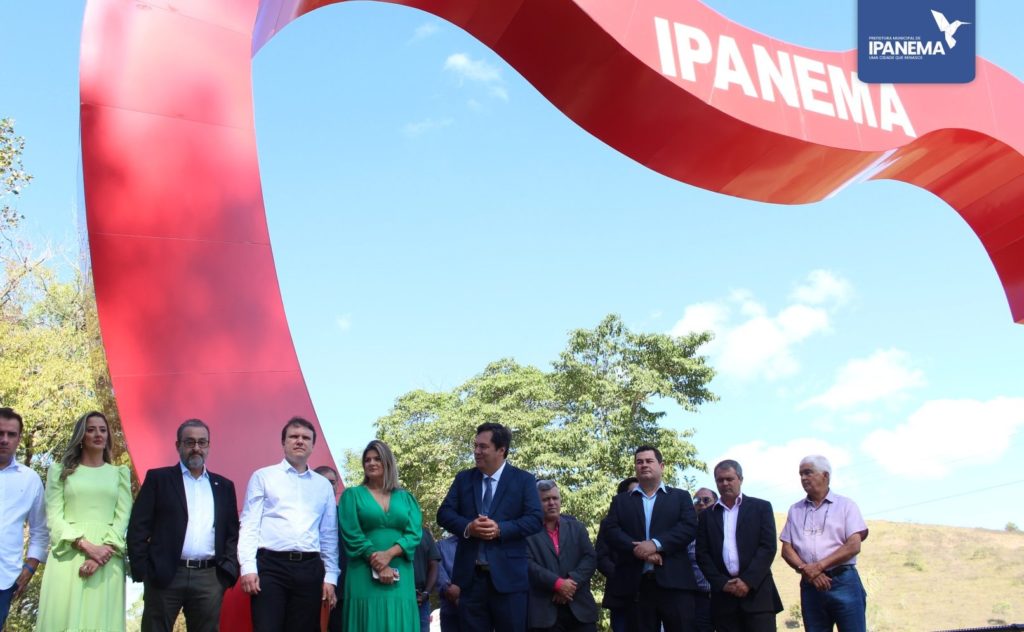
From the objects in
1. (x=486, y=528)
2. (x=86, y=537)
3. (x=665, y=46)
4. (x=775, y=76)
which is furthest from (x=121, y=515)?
(x=775, y=76)

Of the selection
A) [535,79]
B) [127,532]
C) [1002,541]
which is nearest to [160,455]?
[127,532]

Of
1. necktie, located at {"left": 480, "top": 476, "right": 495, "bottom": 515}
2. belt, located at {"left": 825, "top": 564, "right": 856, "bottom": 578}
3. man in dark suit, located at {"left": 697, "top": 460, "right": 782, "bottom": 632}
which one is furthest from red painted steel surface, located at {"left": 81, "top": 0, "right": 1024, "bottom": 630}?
belt, located at {"left": 825, "top": 564, "right": 856, "bottom": 578}

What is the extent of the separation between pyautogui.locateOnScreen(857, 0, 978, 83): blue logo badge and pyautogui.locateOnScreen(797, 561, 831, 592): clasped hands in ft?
14.7

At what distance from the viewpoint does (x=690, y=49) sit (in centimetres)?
676

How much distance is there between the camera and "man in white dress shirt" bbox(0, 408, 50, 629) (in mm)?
4020

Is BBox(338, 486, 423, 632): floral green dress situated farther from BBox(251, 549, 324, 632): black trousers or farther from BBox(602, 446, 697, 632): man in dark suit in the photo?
BBox(602, 446, 697, 632): man in dark suit

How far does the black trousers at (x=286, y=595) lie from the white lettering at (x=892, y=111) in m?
6.04

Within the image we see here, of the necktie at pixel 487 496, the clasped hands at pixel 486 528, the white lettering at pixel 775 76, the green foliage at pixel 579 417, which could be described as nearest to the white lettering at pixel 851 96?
the white lettering at pixel 775 76

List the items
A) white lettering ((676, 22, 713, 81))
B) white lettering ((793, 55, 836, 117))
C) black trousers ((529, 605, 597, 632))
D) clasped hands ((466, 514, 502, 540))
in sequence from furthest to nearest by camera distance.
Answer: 1. white lettering ((793, 55, 836, 117))
2. white lettering ((676, 22, 713, 81))
3. black trousers ((529, 605, 597, 632))
4. clasped hands ((466, 514, 502, 540))

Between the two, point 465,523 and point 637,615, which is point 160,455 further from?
point 637,615

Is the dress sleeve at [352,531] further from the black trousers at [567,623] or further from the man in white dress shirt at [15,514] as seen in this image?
the black trousers at [567,623]

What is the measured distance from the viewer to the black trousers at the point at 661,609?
5.11 metres

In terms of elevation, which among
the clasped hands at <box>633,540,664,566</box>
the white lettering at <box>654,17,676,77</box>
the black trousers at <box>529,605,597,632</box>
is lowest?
the black trousers at <box>529,605,597,632</box>

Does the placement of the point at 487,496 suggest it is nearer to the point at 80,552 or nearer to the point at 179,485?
the point at 179,485
